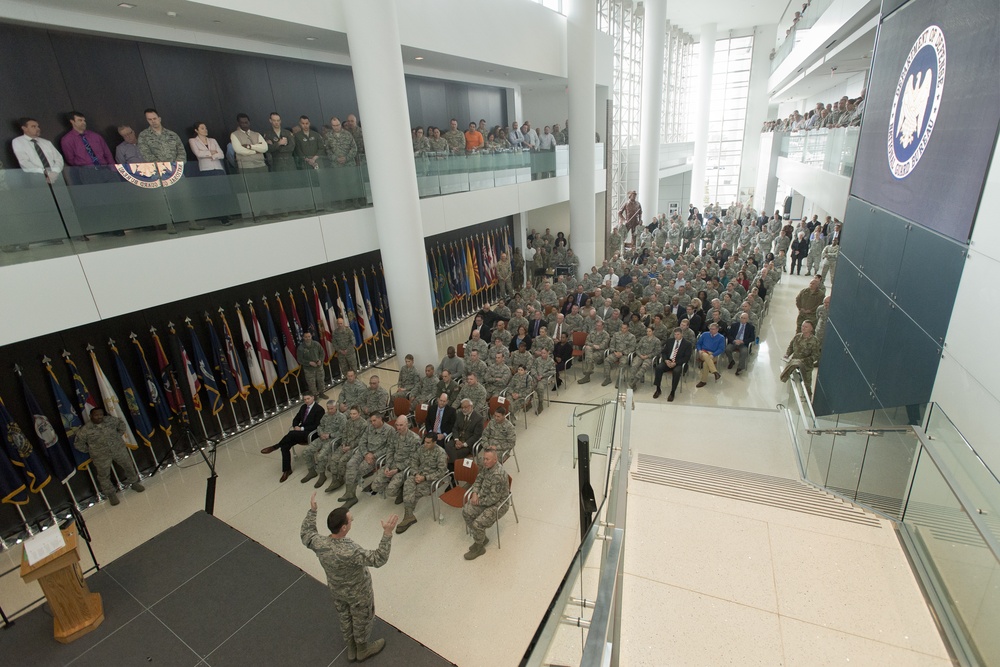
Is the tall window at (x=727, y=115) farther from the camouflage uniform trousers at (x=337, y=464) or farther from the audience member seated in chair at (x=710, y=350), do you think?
the camouflage uniform trousers at (x=337, y=464)

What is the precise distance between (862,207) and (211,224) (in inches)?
341

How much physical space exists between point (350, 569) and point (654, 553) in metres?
2.39

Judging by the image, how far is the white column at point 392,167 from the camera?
25.0 feet

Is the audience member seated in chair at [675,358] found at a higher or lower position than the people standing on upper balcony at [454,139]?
lower

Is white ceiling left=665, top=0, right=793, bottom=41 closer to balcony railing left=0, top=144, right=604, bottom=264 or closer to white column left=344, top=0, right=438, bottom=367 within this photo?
white column left=344, top=0, right=438, bottom=367

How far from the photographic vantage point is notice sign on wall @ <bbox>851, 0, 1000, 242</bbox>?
→ 148 inches

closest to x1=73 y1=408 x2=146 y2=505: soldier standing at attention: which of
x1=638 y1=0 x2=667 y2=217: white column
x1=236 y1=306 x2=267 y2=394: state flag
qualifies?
x1=236 y1=306 x2=267 y2=394: state flag

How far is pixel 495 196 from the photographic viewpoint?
40.7 ft

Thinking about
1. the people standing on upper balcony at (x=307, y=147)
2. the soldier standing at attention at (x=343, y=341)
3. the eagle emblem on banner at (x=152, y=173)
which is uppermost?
the people standing on upper balcony at (x=307, y=147)

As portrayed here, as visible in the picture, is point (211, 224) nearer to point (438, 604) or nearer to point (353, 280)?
point (353, 280)

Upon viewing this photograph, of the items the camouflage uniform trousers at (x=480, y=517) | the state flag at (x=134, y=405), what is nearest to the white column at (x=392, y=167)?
the state flag at (x=134, y=405)

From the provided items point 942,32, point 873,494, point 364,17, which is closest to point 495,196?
point 364,17

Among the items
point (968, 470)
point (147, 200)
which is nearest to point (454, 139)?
point (147, 200)

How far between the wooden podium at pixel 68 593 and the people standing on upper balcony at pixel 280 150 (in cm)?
539
